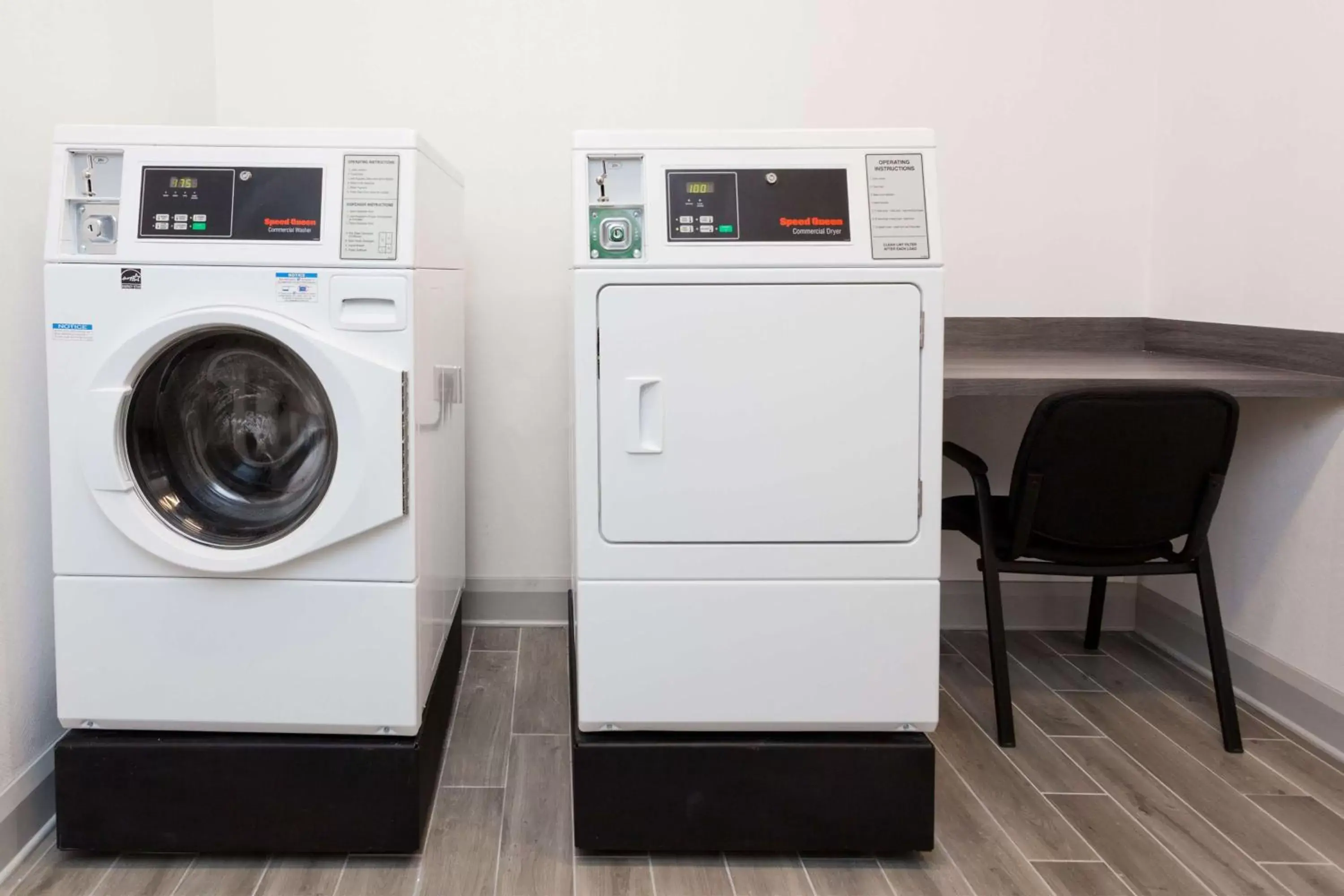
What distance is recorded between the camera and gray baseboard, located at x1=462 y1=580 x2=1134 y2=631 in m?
3.18

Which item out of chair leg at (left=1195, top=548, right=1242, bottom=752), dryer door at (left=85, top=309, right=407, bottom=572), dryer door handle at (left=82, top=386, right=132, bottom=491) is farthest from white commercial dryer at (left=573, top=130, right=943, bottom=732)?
chair leg at (left=1195, top=548, right=1242, bottom=752)

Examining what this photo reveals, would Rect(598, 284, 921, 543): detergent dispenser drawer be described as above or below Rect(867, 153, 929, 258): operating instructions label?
below

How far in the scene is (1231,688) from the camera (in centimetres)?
239

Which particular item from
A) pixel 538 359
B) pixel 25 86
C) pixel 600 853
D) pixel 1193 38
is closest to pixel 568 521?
pixel 538 359

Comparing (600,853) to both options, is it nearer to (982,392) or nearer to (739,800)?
(739,800)

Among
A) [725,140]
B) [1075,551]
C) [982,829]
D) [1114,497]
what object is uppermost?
[725,140]

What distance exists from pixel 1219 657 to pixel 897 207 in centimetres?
132

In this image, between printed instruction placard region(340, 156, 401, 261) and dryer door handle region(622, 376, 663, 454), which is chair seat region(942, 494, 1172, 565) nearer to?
dryer door handle region(622, 376, 663, 454)

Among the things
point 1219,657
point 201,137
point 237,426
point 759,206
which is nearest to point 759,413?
point 759,206

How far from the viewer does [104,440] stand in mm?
1798

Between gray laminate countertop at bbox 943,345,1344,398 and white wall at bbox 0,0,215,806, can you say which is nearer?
white wall at bbox 0,0,215,806

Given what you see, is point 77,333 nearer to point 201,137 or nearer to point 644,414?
point 201,137

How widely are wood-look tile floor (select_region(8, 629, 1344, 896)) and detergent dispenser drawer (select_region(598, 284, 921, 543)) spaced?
598mm

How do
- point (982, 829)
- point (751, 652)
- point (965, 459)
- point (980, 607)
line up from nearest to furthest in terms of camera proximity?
point (751, 652)
point (982, 829)
point (965, 459)
point (980, 607)
